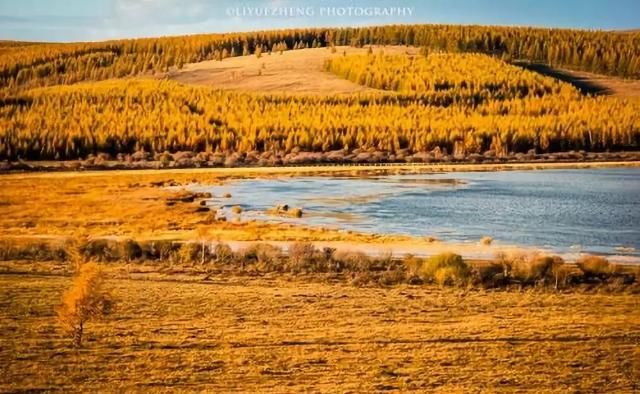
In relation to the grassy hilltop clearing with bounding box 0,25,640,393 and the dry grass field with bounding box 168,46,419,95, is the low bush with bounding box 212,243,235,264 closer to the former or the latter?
the grassy hilltop clearing with bounding box 0,25,640,393

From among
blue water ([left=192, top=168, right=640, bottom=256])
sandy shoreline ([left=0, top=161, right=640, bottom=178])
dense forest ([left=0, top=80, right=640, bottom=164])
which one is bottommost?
blue water ([left=192, top=168, right=640, bottom=256])

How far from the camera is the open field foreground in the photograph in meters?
13.2

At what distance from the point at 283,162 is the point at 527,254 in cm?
2542

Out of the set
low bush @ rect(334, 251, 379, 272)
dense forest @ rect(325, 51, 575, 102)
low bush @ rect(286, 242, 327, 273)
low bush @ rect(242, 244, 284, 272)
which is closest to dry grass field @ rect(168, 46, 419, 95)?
dense forest @ rect(325, 51, 575, 102)

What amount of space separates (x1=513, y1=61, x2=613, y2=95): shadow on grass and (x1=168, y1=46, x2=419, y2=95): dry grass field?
1111 cm

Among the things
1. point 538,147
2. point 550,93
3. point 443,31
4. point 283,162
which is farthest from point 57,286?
point 443,31

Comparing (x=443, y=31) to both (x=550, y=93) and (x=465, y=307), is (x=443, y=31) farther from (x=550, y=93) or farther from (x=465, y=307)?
(x=465, y=307)

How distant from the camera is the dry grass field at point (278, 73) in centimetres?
6838

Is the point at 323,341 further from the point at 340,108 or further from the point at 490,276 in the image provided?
the point at 340,108

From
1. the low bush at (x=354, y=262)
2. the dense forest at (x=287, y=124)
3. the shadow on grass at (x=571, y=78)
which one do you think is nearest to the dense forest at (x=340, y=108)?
the dense forest at (x=287, y=124)

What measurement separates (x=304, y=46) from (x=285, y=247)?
215 feet

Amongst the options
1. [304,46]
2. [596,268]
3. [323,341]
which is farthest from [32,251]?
[304,46]

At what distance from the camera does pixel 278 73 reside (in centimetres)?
7381

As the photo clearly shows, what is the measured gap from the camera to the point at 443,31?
3135 inches
